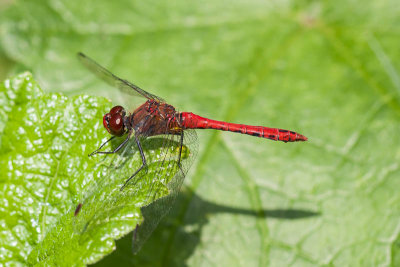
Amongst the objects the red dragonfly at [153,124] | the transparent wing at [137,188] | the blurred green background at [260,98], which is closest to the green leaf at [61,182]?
the transparent wing at [137,188]

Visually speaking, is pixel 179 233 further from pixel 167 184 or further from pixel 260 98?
pixel 260 98

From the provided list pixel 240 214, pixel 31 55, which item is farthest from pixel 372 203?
pixel 31 55

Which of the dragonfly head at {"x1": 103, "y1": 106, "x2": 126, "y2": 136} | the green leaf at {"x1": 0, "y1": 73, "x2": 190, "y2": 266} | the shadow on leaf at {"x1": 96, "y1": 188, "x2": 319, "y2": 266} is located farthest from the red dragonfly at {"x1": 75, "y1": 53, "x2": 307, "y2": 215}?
the shadow on leaf at {"x1": 96, "y1": 188, "x2": 319, "y2": 266}

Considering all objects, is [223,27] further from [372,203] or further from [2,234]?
[2,234]

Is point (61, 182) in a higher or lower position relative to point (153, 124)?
lower

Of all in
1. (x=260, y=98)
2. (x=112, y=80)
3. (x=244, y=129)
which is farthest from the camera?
(x=260, y=98)

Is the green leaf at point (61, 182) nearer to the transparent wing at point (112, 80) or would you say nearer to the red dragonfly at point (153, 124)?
the red dragonfly at point (153, 124)

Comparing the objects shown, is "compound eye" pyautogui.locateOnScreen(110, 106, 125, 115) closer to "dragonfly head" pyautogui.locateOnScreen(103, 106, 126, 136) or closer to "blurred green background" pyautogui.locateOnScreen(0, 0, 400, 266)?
"dragonfly head" pyautogui.locateOnScreen(103, 106, 126, 136)

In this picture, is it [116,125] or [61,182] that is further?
[116,125]

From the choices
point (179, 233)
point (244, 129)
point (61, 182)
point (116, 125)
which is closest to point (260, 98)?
point (244, 129)
